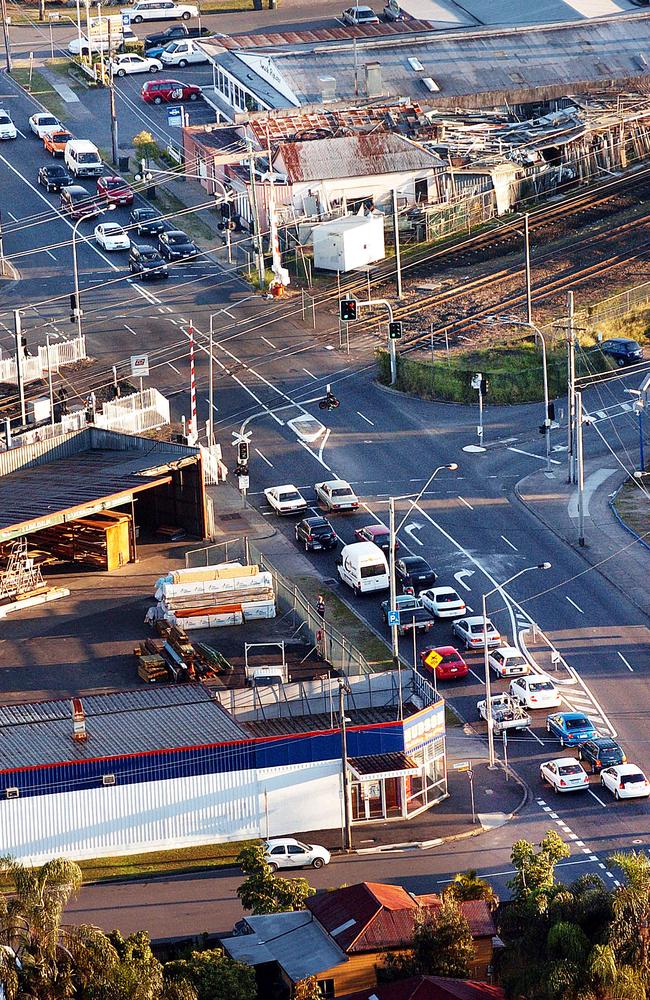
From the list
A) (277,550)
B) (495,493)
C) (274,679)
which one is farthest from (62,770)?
(495,493)

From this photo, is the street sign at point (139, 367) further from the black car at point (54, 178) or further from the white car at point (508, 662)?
the white car at point (508, 662)

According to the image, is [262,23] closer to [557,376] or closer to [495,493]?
[557,376]

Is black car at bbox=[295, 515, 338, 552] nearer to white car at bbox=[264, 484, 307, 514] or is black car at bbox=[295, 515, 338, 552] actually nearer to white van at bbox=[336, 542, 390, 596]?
white car at bbox=[264, 484, 307, 514]

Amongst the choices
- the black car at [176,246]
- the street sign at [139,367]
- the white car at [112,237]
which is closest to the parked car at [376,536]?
the street sign at [139,367]

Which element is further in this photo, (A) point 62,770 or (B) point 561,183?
(B) point 561,183

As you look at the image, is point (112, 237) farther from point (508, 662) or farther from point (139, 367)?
point (508, 662)

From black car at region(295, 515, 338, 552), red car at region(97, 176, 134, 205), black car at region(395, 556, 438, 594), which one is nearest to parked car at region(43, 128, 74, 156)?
red car at region(97, 176, 134, 205)
